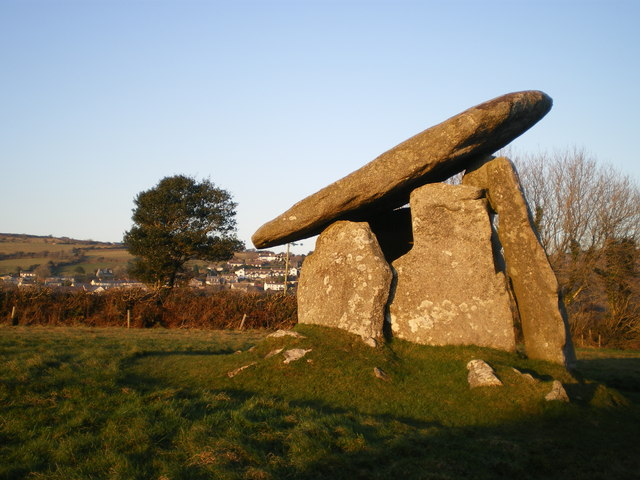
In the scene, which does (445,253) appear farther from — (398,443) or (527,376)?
(398,443)

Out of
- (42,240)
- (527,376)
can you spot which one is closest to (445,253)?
(527,376)

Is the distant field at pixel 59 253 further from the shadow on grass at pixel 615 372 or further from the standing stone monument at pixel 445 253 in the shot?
the standing stone monument at pixel 445 253

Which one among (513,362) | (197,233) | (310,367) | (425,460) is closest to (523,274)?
(513,362)

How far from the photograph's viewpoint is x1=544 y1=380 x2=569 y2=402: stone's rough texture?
Answer: 8500mm

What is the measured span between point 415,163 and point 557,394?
16.0ft

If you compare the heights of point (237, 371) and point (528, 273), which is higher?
point (528, 273)

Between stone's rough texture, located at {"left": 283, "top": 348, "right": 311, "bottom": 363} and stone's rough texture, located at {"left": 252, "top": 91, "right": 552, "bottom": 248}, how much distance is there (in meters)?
2.81

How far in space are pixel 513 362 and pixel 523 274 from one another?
182cm

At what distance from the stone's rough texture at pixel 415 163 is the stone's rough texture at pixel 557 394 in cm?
463

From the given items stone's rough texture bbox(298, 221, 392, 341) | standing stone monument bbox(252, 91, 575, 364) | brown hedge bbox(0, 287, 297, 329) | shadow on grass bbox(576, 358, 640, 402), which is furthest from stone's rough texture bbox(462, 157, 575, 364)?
brown hedge bbox(0, 287, 297, 329)

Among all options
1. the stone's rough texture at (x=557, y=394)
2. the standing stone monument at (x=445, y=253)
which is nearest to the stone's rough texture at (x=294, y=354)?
the standing stone monument at (x=445, y=253)

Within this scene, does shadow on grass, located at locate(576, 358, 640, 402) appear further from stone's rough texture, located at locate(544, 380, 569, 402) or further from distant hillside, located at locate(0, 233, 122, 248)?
distant hillside, located at locate(0, 233, 122, 248)

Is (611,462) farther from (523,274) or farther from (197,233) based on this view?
(197,233)

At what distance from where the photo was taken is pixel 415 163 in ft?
35.5
